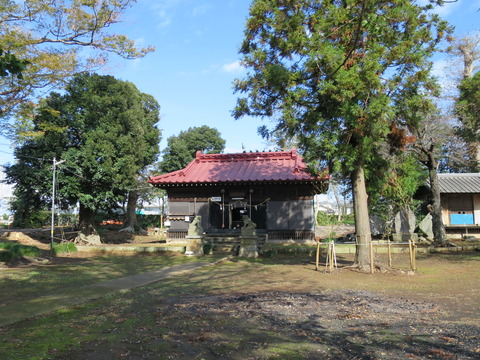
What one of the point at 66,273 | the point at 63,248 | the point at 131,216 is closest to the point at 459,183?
the point at 66,273

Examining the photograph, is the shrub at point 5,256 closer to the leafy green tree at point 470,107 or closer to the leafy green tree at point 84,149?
the leafy green tree at point 84,149

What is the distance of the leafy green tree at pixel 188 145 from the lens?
35625mm

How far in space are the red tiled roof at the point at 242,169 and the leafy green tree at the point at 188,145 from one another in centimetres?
1229

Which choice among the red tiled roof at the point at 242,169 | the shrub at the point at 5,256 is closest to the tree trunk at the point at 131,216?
the red tiled roof at the point at 242,169

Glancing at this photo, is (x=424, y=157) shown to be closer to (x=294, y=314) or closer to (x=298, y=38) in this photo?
(x=298, y=38)

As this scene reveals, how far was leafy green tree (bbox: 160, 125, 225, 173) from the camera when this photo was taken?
35.6m

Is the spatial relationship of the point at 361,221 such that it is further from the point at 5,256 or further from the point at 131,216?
the point at 131,216

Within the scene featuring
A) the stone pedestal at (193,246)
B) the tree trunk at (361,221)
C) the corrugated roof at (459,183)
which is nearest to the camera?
the tree trunk at (361,221)

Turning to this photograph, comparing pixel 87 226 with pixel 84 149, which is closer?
pixel 84 149

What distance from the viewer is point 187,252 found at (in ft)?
52.2

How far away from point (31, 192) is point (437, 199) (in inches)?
804

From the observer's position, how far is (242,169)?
2158 cm

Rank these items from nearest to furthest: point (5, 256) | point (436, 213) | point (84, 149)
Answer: point (5, 256) → point (436, 213) → point (84, 149)

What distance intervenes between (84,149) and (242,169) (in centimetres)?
862
